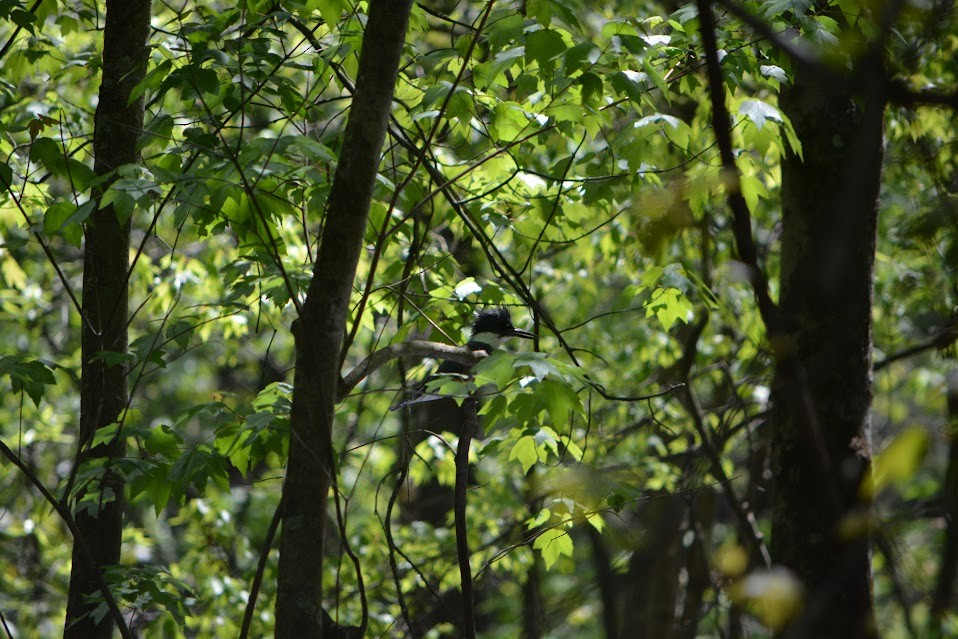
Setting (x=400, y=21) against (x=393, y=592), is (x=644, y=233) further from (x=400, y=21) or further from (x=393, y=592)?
(x=393, y=592)

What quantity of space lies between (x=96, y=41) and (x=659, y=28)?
323 cm

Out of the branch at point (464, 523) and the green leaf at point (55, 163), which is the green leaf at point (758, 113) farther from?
the green leaf at point (55, 163)

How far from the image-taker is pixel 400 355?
2.15 m

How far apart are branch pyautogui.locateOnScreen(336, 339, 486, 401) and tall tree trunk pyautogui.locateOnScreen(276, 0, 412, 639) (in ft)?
0.78

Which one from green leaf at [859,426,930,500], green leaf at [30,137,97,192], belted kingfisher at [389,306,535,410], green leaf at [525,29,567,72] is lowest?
green leaf at [859,426,930,500]

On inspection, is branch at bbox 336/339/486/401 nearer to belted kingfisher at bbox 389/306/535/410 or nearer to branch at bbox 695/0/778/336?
belted kingfisher at bbox 389/306/535/410

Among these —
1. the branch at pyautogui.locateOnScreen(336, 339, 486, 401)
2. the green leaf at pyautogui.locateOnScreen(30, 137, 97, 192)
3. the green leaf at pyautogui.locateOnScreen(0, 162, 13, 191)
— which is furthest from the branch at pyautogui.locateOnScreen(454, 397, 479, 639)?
the green leaf at pyautogui.locateOnScreen(0, 162, 13, 191)

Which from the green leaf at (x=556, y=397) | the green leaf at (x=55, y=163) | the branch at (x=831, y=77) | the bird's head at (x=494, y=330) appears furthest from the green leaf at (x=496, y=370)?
the green leaf at (x=55, y=163)

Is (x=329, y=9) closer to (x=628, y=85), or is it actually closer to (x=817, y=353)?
(x=628, y=85)

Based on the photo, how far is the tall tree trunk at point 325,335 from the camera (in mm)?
1729

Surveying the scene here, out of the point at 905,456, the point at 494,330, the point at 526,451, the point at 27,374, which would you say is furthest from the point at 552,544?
the point at 905,456

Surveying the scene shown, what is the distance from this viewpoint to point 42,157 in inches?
103

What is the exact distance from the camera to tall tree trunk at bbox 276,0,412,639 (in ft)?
5.67

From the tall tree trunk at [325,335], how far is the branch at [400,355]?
0.24m
